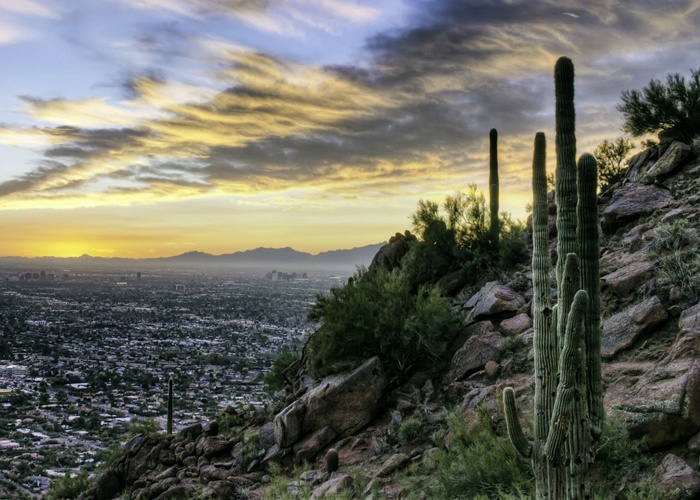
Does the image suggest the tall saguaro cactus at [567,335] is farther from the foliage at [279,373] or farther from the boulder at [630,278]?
the foliage at [279,373]

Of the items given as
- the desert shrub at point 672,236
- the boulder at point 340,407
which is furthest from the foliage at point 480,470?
the desert shrub at point 672,236

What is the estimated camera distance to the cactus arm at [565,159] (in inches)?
336

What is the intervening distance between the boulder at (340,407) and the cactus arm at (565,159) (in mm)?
6660

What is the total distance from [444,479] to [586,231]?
4800 mm

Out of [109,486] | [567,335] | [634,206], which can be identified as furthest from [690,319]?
[109,486]

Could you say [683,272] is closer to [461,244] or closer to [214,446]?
[461,244]

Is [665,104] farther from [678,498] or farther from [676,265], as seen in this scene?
[678,498]

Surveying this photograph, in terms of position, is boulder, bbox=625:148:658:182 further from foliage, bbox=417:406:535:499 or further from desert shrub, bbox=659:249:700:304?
foliage, bbox=417:406:535:499

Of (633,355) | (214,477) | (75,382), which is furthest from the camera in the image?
(75,382)

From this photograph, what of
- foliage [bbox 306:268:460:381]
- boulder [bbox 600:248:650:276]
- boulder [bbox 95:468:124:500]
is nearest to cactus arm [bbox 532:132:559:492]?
boulder [bbox 600:248:650:276]

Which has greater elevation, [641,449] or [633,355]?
[633,355]

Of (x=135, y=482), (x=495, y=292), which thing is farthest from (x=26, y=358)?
(x=495, y=292)

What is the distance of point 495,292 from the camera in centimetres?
1541

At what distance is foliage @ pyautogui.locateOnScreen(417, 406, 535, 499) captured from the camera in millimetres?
8891
